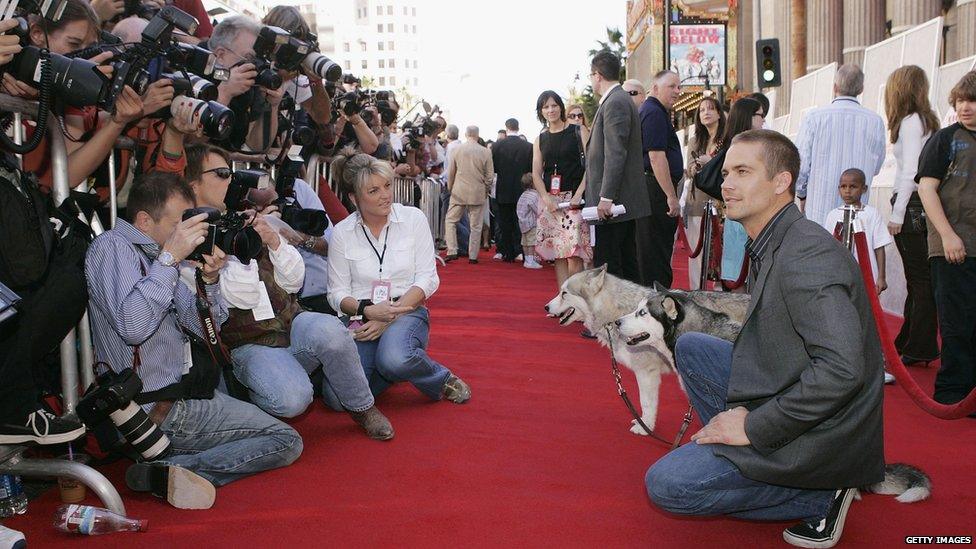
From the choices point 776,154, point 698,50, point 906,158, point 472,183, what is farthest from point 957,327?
point 698,50

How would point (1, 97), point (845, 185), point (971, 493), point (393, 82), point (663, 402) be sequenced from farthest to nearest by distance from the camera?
point (393, 82), point (845, 185), point (663, 402), point (971, 493), point (1, 97)

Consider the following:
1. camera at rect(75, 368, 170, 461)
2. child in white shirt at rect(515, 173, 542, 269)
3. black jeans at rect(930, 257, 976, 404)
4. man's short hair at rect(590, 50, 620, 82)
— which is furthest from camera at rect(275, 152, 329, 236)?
child in white shirt at rect(515, 173, 542, 269)

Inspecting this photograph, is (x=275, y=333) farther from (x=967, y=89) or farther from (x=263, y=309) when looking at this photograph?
(x=967, y=89)

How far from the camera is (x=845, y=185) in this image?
6094 millimetres

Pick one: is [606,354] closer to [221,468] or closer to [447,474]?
[447,474]

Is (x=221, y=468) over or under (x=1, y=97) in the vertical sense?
under

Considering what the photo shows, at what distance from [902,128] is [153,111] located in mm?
4703

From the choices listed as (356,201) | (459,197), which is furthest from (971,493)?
(459,197)

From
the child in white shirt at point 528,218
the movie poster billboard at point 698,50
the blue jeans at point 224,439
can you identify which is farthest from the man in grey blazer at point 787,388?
the movie poster billboard at point 698,50

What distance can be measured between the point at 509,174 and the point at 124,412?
11.6m

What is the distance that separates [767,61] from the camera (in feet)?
44.5

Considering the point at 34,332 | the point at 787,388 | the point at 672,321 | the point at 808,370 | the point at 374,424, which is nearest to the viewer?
the point at 808,370

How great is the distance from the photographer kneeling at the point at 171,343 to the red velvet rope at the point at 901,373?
2.70 m

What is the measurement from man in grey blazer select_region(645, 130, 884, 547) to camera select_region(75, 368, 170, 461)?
1.95m
